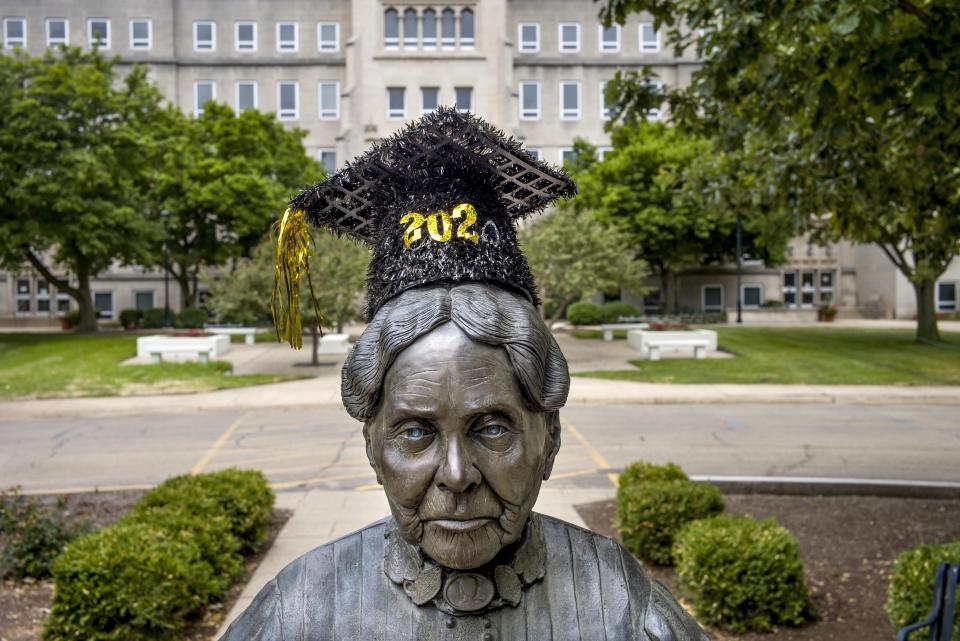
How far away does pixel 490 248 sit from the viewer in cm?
206

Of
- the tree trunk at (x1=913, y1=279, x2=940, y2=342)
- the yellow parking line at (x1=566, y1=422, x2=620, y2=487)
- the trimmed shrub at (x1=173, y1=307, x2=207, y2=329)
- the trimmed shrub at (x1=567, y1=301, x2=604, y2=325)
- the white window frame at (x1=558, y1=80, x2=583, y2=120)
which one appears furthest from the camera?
the white window frame at (x1=558, y1=80, x2=583, y2=120)

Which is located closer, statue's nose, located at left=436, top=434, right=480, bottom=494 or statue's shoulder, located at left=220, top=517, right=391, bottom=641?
statue's nose, located at left=436, top=434, right=480, bottom=494

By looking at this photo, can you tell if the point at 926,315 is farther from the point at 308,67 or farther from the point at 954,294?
the point at 308,67

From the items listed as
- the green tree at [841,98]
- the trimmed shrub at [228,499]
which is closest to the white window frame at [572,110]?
the green tree at [841,98]

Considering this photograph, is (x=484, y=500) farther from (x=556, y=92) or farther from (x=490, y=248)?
(x=556, y=92)

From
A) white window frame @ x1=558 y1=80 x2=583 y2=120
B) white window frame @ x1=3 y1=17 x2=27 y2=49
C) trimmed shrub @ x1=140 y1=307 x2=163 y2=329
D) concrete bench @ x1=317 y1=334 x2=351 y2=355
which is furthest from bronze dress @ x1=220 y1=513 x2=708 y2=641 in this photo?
white window frame @ x1=3 y1=17 x2=27 y2=49

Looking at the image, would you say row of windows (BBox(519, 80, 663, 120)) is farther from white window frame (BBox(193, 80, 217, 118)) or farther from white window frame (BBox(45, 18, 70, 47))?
white window frame (BBox(45, 18, 70, 47))

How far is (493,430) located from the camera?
1885 mm

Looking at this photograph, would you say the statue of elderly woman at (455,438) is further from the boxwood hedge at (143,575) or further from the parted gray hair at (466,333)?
the boxwood hedge at (143,575)

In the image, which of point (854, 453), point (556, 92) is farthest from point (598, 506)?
point (556, 92)

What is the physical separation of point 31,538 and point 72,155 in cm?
2381

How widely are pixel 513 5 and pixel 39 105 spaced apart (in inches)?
1115

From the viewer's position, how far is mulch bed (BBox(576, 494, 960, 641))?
5750 millimetres

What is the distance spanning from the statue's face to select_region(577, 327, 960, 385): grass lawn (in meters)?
18.0
